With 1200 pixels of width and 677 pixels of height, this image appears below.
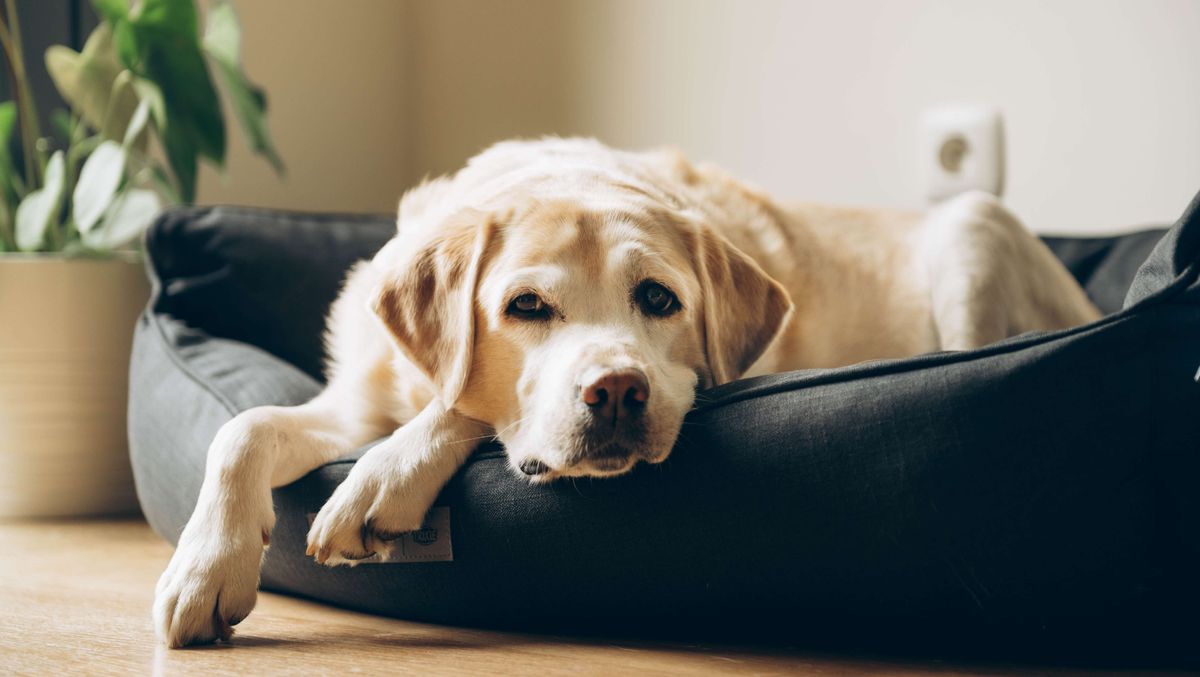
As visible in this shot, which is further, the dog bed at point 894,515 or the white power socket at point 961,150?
the white power socket at point 961,150

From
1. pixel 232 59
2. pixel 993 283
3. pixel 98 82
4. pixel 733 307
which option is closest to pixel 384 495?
pixel 733 307

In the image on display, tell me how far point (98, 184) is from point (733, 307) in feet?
5.74

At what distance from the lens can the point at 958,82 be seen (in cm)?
324

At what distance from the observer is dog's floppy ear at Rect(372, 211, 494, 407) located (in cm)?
184

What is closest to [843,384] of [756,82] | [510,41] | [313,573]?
[313,573]

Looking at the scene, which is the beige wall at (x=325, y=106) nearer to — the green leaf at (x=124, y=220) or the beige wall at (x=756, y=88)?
the beige wall at (x=756, y=88)

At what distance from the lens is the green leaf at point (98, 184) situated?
2820 mm

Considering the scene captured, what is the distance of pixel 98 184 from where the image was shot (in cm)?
284

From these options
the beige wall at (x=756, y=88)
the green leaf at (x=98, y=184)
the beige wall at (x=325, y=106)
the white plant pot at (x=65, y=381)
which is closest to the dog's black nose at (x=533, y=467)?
the green leaf at (x=98, y=184)

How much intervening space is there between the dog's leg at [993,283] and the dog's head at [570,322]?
2.73 feet

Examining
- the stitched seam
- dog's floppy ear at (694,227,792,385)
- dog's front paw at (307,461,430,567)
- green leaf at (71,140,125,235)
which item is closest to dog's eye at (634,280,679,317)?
dog's floppy ear at (694,227,792,385)

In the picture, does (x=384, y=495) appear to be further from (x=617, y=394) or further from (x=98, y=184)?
(x=98, y=184)

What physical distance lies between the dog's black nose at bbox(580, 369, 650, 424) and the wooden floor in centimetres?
33

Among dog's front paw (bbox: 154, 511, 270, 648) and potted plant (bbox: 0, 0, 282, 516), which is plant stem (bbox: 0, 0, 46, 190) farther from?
dog's front paw (bbox: 154, 511, 270, 648)
